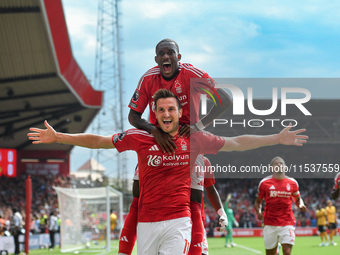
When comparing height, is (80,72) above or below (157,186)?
above

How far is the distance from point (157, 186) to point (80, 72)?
79.2 feet

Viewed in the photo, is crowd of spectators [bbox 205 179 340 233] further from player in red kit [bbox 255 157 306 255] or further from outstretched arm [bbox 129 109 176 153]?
outstretched arm [bbox 129 109 176 153]

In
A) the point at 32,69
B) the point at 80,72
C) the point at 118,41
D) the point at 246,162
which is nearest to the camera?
the point at 246,162

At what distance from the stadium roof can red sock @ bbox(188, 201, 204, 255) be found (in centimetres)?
1603

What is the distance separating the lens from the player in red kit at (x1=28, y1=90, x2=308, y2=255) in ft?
18.1

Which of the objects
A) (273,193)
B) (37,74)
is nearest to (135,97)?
(273,193)

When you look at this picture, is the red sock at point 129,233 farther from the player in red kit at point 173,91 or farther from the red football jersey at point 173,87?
the red football jersey at point 173,87

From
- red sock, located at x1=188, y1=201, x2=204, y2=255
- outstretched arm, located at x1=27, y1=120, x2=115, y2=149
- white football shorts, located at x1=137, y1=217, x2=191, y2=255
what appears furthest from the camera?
red sock, located at x1=188, y1=201, x2=204, y2=255

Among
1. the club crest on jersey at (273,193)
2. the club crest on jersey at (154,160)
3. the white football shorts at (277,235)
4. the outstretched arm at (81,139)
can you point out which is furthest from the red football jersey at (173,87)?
the white football shorts at (277,235)

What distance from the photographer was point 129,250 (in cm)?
647

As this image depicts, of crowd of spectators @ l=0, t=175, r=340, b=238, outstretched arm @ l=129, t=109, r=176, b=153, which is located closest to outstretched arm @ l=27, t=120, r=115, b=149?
outstretched arm @ l=129, t=109, r=176, b=153

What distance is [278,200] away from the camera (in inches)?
435

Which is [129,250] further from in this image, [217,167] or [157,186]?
[217,167]

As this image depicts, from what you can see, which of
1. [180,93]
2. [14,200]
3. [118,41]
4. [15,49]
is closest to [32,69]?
[15,49]
